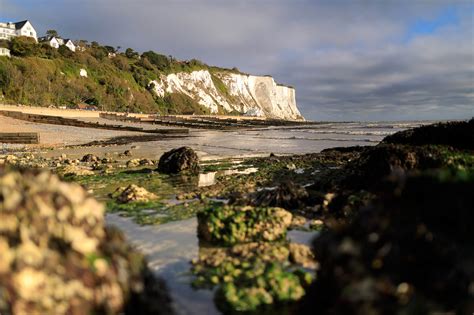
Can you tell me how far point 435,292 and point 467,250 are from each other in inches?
14.7

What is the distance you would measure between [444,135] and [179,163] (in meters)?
10.1

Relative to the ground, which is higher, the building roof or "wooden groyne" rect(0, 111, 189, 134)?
the building roof

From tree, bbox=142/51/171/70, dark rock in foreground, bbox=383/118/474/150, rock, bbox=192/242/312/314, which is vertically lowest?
rock, bbox=192/242/312/314

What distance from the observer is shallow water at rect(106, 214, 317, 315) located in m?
4.08

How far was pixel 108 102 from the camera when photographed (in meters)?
86.3

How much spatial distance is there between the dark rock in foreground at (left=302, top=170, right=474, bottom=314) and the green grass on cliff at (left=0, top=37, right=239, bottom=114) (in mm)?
70725

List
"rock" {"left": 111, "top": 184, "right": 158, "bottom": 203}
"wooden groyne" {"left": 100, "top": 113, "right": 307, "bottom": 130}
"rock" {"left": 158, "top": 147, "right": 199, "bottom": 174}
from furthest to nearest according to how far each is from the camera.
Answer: "wooden groyne" {"left": 100, "top": 113, "right": 307, "bottom": 130} < "rock" {"left": 158, "top": 147, "right": 199, "bottom": 174} < "rock" {"left": 111, "top": 184, "right": 158, "bottom": 203}

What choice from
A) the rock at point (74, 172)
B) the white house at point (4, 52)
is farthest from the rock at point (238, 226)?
the white house at point (4, 52)

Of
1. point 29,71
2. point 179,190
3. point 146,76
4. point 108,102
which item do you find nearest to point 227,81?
point 146,76

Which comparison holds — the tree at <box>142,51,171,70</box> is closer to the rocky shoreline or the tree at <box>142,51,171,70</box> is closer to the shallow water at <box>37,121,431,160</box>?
the shallow water at <box>37,121,431,160</box>

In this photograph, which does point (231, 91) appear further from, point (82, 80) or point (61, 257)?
point (61, 257)

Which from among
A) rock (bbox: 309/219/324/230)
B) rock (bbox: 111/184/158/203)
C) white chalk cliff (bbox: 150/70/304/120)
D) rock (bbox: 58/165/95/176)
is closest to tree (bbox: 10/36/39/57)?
white chalk cliff (bbox: 150/70/304/120)

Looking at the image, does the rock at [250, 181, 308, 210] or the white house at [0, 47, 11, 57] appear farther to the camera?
the white house at [0, 47, 11, 57]

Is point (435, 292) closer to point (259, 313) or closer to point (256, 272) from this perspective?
point (259, 313)
